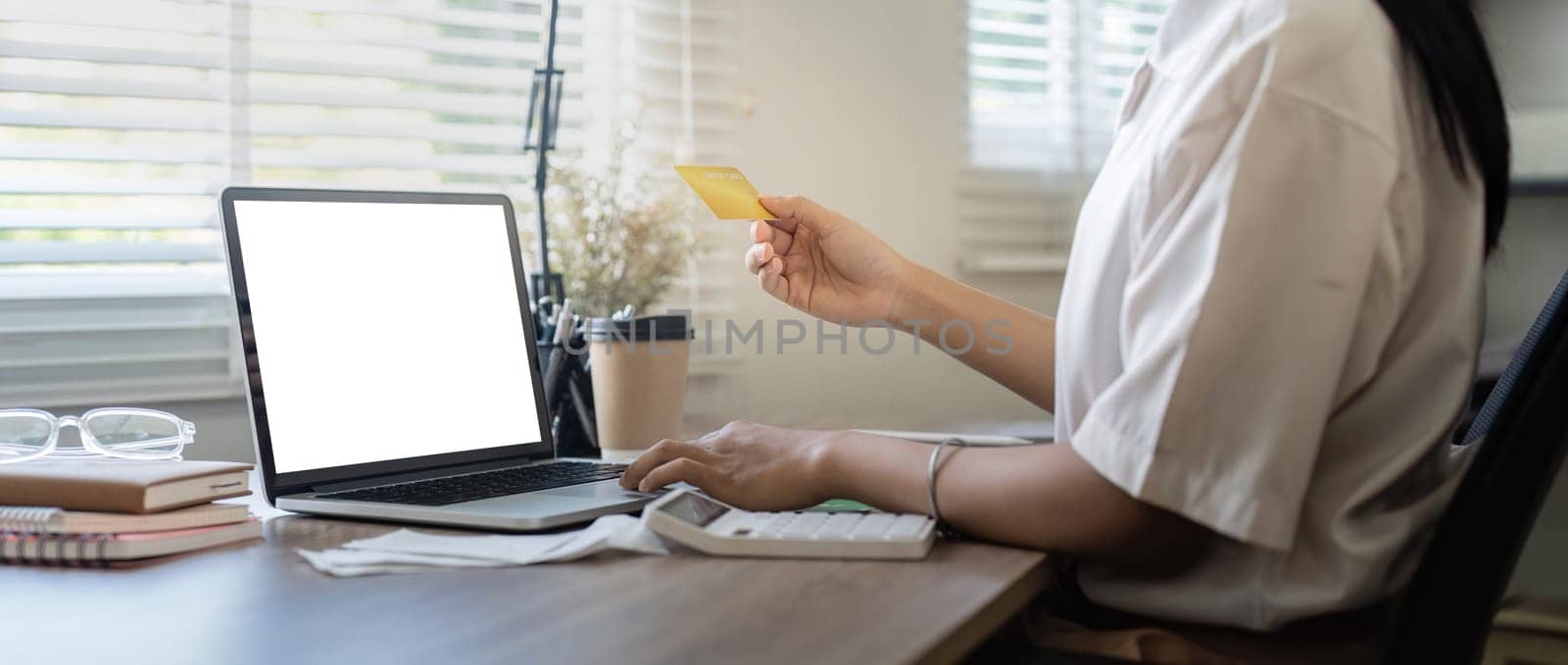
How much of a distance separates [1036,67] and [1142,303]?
217 centimetres

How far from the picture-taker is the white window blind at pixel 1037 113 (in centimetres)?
275

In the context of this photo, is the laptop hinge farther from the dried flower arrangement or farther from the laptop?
the dried flower arrangement

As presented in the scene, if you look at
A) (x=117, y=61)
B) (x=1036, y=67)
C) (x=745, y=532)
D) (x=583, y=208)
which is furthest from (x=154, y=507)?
(x=1036, y=67)

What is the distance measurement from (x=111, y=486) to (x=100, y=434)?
28cm

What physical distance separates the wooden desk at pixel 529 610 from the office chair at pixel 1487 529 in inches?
9.1

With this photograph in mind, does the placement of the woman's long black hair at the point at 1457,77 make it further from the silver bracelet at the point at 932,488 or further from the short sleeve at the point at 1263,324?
the silver bracelet at the point at 932,488

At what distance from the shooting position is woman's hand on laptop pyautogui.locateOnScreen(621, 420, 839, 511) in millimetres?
971

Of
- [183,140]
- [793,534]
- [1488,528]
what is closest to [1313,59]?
[1488,528]

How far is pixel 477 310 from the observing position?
1312mm

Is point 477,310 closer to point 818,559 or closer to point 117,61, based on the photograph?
point 818,559

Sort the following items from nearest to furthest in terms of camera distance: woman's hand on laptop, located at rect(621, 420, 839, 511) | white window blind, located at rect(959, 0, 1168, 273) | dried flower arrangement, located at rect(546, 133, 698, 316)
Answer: woman's hand on laptop, located at rect(621, 420, 839, 511)
dried flower arrangement, located at rect(546, 133, 698, 316)
white window blind, located at rect(959, 0, 1168, 273)

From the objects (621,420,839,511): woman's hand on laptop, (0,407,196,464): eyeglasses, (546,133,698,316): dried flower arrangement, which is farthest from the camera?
(546,133,698,316): dried flower arrangement

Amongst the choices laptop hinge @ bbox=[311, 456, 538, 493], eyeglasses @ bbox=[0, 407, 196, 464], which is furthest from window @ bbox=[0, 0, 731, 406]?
laptop hinge @ bbox=[311, 456, 538, 493]

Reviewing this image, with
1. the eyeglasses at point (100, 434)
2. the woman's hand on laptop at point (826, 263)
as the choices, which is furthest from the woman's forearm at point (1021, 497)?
the eyeglasses at point (100, 434)
